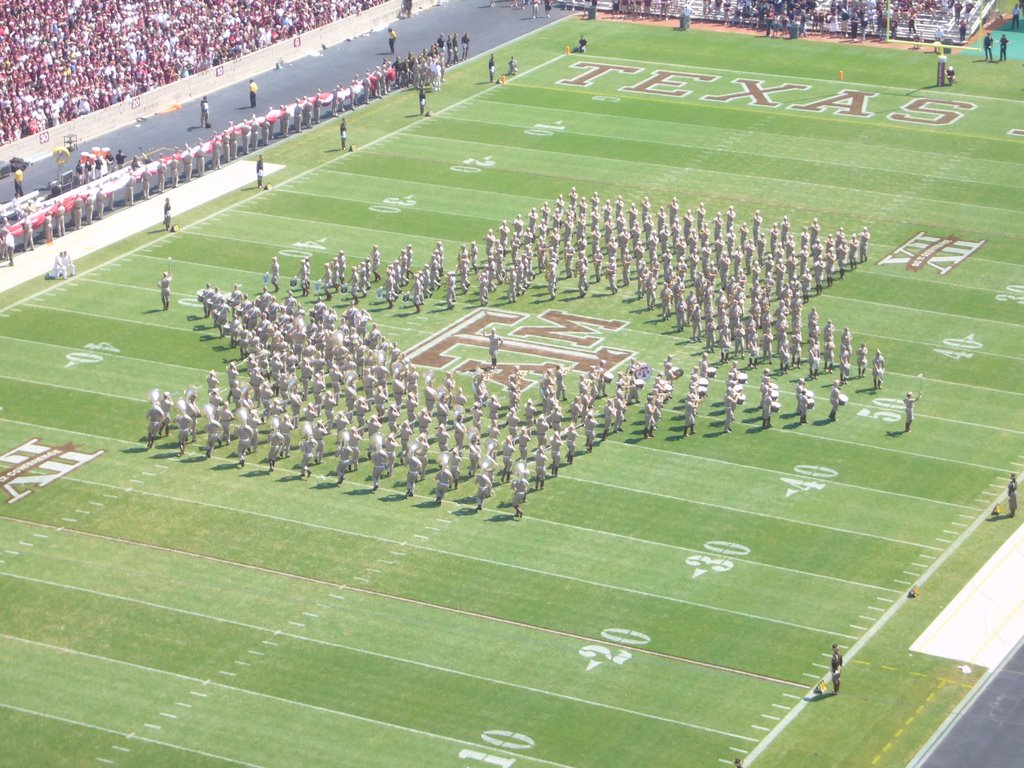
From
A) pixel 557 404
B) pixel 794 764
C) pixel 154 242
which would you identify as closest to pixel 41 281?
pixel 154 242

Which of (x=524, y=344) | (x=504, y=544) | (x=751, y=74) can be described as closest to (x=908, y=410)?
(x=524, y=344)

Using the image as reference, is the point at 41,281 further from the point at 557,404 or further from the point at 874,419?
the point at 874,419

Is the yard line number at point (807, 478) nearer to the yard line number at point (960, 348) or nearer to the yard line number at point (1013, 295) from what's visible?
the yard line number at point (960, 348)

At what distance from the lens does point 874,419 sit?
157 feet

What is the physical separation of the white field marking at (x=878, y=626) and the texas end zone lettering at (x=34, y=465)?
18.2 m

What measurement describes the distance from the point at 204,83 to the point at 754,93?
2079 cm

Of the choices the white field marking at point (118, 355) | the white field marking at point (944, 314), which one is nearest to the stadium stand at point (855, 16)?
the white field marking at point (944, 314)

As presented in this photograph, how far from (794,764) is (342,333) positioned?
66.7 ft

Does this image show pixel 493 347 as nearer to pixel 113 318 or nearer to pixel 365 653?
pixel 113 318

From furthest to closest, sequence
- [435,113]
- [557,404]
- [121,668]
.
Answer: [435,113] < [557,404] < [121,668]

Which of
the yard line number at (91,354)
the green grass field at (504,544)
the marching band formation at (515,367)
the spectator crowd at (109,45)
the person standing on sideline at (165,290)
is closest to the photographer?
the green grass field at (504,544)

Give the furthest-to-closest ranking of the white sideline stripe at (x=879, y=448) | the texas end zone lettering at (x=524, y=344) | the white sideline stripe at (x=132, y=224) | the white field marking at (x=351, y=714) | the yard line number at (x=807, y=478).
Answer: the white sideline stripe at (x=132, y=224) → the texas end zone lettering at (x=524, y=344) → the white sideline stripe at (x=879, y=448) → the yard line number at (x=807, y=478) → the white field marking at (x=351, y=714)

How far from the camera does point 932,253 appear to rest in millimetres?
59281

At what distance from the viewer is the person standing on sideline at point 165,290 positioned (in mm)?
54688
